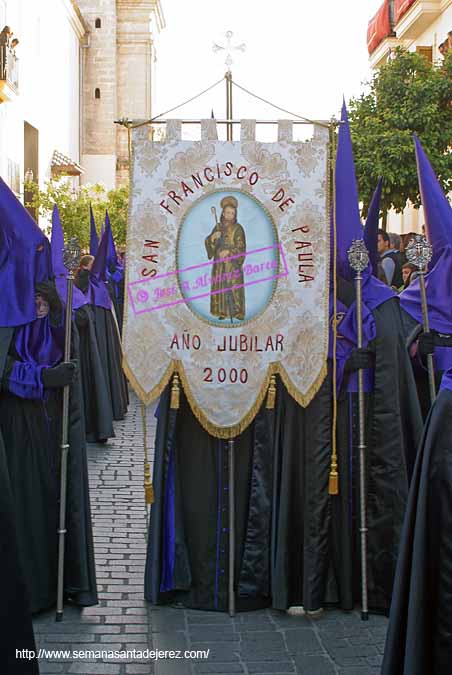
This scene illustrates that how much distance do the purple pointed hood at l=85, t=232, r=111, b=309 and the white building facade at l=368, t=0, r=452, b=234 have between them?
52.8 ft

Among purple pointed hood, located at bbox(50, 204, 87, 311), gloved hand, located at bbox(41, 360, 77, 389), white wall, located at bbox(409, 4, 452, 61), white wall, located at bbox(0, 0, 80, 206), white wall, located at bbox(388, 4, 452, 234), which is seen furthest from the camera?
white wall, located at bbox(0, 0, 80, 206)

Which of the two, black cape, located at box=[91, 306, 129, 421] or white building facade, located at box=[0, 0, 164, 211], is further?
white building facade, located at box=[0, 0, 164, 211]

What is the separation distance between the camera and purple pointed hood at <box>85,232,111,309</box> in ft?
41.3

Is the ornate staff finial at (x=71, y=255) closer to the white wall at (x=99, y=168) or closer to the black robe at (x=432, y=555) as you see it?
the black robe at (x=432, y=555)

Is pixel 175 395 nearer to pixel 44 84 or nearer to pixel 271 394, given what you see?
pixel 271 394

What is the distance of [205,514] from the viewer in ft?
19.3

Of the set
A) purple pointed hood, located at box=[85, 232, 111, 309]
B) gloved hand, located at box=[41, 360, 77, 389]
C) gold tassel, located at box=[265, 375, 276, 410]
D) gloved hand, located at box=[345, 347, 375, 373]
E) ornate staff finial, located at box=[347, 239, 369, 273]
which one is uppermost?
purple pointed hood, located at box=[85, 232, 111, 309]

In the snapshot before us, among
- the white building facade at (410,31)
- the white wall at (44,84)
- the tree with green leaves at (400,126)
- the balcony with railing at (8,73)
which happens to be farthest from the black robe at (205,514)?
the white building facade at (410,31)

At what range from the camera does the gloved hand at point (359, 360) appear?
18.9 feet

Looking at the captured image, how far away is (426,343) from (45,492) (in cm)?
252

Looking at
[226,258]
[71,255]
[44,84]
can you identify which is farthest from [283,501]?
[44,84]

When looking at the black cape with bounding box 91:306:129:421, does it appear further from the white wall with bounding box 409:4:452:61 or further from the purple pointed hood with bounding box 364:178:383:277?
the white wall with bounding box 409:4:452:61

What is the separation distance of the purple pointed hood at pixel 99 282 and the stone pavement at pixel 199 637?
6.41 metres

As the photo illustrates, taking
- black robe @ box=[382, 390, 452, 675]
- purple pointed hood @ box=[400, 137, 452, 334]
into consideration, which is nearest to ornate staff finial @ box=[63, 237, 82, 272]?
purple pointed hood @ box=[400, 137, 452, 334]
